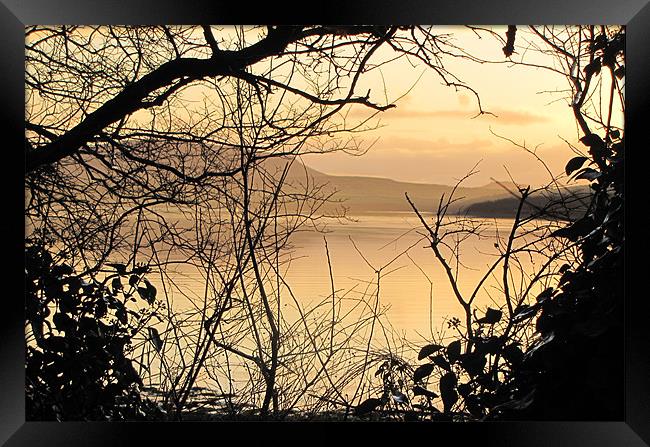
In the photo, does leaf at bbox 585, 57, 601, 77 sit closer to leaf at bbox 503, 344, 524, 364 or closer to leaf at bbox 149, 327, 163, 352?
leaf at bbox 503, 344, 524, 364

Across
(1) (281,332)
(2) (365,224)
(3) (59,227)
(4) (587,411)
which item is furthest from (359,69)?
(4) (587,411)

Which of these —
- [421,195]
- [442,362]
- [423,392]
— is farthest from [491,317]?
[421,195]

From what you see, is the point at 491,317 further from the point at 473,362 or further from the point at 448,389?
the point at 448,389

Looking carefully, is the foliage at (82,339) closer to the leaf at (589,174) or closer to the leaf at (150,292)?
the leaf at (150,292)

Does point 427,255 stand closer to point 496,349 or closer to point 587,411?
point 496,349

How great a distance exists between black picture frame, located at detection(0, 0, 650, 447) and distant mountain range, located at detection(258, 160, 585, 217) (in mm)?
442

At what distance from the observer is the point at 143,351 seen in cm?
255

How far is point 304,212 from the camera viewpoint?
2.57 metres

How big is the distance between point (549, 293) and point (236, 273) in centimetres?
104

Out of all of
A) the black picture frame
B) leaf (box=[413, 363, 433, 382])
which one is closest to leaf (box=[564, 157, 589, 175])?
the black picture frame

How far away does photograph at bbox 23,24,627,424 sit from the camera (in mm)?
2504
